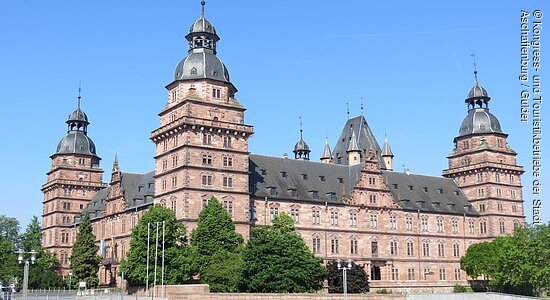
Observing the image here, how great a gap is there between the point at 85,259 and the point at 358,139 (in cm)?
5726

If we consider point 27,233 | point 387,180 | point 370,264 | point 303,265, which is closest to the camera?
point 303,265

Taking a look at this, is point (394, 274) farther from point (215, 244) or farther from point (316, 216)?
point (215, 244)

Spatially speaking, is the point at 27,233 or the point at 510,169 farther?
the point at 27,233

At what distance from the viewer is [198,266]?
79938mm

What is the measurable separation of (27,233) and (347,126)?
6743cm

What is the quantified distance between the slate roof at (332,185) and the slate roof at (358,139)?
16.4 m

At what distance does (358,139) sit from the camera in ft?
444

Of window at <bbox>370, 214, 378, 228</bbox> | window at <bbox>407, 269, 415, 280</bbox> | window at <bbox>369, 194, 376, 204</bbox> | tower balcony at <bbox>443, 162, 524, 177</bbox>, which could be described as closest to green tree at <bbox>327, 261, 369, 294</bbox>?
window at <bbox>370, 214, 378, 228</bbox>

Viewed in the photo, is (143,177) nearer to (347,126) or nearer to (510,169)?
(347,126)

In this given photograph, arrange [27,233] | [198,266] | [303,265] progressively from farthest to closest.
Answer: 1. [27,233]
2. [198,266]
3. [303,265]

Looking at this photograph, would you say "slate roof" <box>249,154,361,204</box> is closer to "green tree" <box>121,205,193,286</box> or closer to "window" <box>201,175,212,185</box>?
"window" <box>201,175,212,185</box>

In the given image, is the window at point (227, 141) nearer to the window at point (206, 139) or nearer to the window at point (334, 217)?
the window at point (206, 139)

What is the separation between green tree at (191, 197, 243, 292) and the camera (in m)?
76.3

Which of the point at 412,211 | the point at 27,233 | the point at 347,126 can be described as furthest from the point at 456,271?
the point at 27,233
